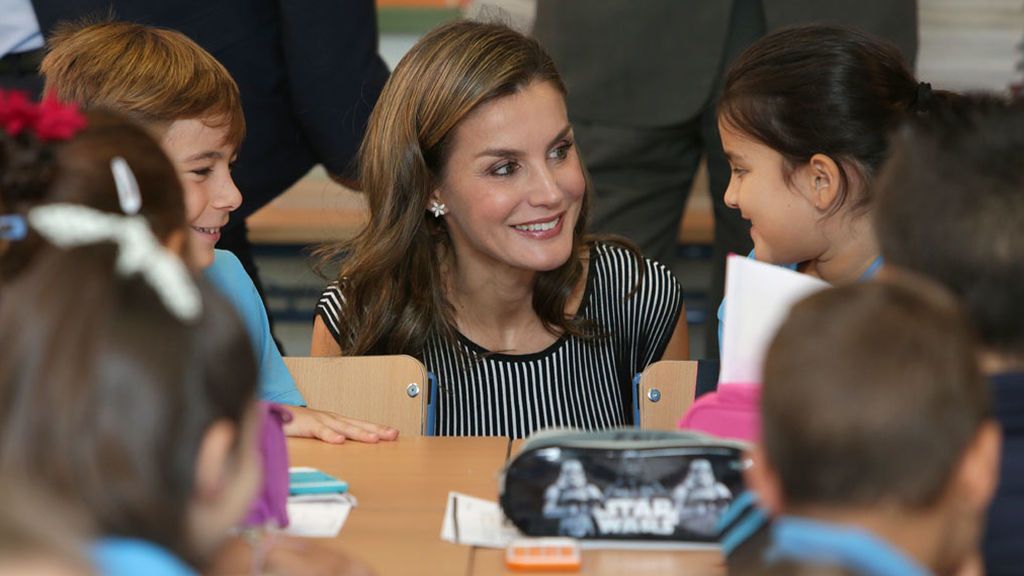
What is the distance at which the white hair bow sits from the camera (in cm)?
102

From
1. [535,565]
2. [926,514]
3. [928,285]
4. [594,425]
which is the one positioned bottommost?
[594,425]

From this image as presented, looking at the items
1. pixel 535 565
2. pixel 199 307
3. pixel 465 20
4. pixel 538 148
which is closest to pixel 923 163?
pixel 535 565

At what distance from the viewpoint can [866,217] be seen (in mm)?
2043

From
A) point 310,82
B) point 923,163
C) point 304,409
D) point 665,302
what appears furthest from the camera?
point 310,82

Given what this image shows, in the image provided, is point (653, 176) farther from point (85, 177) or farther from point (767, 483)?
point (767, 483)

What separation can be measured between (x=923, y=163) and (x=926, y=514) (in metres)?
0.43

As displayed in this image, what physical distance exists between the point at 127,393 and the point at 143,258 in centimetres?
13

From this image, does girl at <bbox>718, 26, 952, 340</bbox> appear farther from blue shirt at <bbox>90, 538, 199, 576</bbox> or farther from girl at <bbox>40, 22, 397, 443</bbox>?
blue shirt at <bbox>90, 538, 199, 576</bbox>

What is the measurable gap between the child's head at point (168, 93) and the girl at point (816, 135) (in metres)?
0.83

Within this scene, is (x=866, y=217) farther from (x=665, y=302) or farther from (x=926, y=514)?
(x=926, y=514)

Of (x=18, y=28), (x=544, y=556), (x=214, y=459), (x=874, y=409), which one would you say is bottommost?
(x=544, y=556)

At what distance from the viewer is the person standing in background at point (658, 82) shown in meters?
2.82

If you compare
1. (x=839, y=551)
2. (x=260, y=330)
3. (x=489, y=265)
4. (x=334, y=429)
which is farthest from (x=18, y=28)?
(x=839, y=551)

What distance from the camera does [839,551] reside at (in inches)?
35.6
